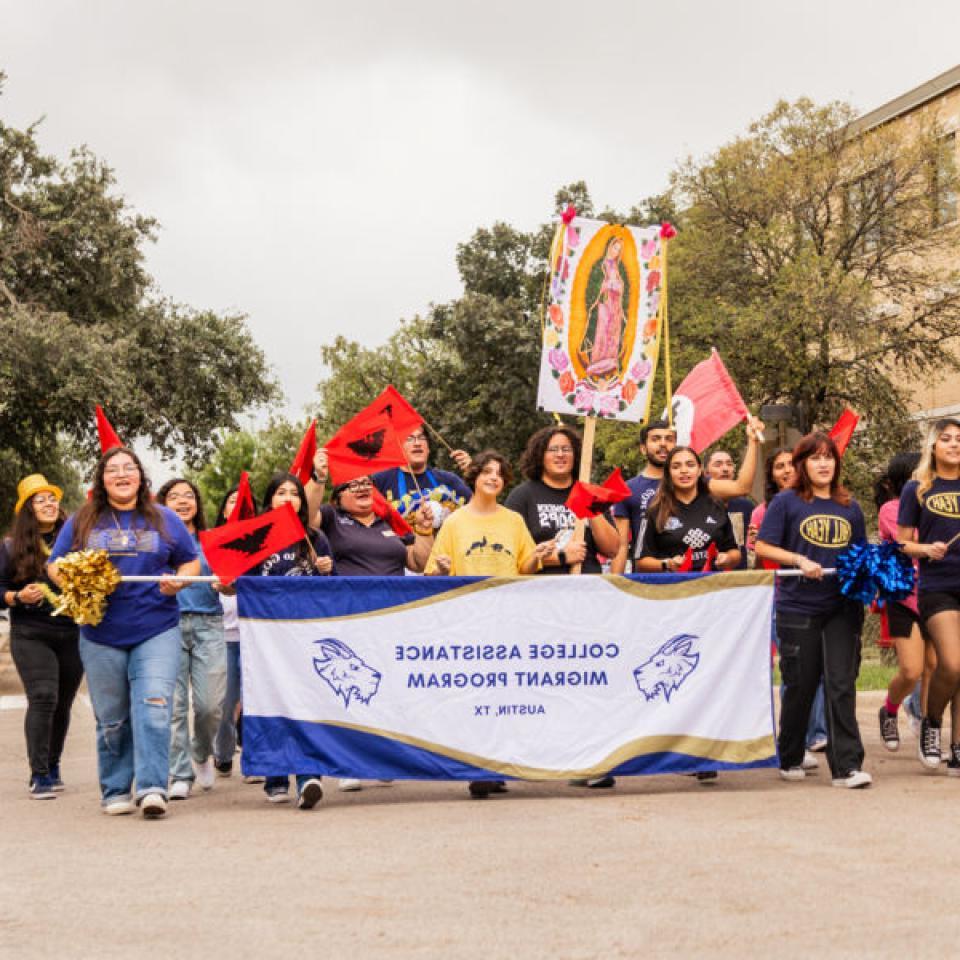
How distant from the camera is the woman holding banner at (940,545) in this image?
8.62 metres

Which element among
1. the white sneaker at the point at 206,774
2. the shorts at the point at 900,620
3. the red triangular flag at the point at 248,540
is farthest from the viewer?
the shorts at the point at 900,620

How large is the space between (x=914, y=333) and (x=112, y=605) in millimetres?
31898

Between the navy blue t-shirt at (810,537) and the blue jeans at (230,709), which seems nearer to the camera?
the navy blue t-shirt at (810,537)

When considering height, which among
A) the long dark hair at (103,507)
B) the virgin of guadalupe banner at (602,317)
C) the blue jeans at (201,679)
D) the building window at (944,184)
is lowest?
the blue jeans at (201,679)

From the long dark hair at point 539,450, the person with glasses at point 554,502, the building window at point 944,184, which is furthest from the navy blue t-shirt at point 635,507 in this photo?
the building window at point 944,184

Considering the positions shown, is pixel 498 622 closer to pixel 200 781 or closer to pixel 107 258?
pixel 200 781

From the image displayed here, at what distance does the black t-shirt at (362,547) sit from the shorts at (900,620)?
307 cm

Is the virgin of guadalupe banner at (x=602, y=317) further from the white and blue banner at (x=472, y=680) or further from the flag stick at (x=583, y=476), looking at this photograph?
the white and blue banner at (x=472, y=680)

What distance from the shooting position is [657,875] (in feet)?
19.2

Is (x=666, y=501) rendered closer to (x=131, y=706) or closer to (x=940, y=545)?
(x=940, y=545)

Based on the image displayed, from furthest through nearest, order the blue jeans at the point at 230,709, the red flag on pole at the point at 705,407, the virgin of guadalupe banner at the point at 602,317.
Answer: the red flag on pole at the point at 705,407 < the virgin of guadalupe banner at the point at 602,317 < the blue jeans at the point at 230,709

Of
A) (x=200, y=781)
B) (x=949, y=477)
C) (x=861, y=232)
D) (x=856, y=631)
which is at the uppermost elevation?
(x=861, y=232)

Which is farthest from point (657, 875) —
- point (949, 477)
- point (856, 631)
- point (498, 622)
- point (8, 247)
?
point (8, 247)

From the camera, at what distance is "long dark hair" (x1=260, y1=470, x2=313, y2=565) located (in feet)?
29.3
